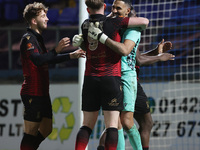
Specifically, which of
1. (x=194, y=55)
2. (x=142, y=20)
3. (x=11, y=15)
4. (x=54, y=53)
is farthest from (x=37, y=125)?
(x=11, y=15)

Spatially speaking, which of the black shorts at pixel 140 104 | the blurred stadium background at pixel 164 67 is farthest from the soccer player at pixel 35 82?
the blurred stadium background at pixel 164 67

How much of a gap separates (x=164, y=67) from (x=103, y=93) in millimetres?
4042

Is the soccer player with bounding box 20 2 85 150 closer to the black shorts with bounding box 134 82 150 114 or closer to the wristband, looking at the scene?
the wristband

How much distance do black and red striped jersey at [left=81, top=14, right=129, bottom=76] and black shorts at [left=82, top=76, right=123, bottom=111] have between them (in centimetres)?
5

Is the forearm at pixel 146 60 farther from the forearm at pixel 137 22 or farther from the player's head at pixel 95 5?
the player's head at pixel 95 5

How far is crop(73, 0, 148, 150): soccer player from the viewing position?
389 cm

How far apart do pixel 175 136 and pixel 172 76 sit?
0.96 m

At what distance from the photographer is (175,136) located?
7.61m

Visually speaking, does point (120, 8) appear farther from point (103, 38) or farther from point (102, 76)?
point (102, 76)

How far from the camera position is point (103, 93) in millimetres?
3910

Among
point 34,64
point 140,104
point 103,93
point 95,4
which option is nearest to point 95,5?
point 95,4

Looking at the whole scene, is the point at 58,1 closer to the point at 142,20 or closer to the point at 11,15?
the point at 11,15

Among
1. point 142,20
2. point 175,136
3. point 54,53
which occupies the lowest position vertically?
point 175,136

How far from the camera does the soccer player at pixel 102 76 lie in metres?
3.89
